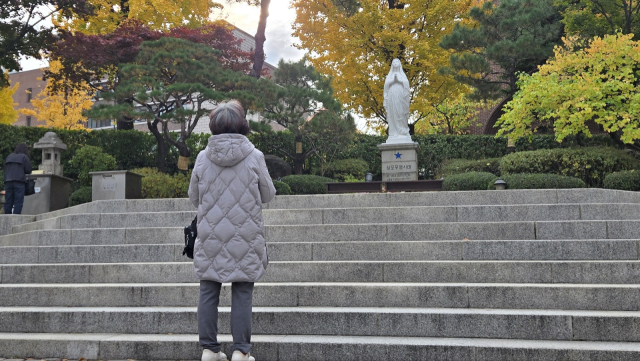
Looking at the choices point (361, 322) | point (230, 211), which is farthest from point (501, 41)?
point (230, 211)

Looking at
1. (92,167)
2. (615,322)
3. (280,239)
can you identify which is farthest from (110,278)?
(92,167)

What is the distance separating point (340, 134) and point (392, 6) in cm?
702

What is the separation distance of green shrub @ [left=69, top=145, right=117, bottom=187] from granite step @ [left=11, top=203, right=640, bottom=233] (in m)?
6.80

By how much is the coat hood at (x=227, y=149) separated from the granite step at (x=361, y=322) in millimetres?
1538

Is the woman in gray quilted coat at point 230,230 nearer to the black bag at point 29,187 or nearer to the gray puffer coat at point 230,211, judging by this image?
the gray puffer coat at point 230,211

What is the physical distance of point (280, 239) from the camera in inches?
264

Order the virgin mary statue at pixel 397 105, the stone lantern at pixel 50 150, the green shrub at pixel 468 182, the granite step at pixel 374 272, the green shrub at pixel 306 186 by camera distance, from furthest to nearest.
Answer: the stone lantern at pixel 50 150, the green shrub at pixel 306 186, the virgin mary statue at pixel 397 105, the green shrub at pixel 468 182, the granite step at pixel 374 272

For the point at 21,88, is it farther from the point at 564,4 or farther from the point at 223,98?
the point at 564,4

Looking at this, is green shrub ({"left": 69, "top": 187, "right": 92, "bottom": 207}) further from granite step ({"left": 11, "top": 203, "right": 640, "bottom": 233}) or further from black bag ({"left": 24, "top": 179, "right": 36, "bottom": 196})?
granite step ({"left": 11, "top": 203, "right": 640, "bottom": 233})

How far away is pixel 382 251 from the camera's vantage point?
591 cm

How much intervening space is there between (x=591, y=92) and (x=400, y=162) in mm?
4559

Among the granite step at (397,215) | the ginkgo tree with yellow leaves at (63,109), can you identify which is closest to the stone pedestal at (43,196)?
the granite step at (397,215)

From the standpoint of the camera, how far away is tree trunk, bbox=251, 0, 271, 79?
663 inches

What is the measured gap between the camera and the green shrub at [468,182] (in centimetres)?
1152
